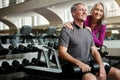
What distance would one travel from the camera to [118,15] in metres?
9.72

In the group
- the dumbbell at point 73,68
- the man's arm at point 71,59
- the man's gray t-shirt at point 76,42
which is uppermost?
the man's gray t-shirt at point 76,42

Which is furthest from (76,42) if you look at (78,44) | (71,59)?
(71,59)

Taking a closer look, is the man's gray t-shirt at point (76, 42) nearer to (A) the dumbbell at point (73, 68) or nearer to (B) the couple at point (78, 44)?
(B) the couple at point (78, 44)

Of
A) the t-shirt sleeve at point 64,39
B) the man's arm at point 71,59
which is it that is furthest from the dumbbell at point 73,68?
the t-shirt sleeve at point 64,39

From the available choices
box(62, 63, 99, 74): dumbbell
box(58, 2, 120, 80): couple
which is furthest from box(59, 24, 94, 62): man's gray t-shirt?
box(62, 63, 99, 74): dumbbell

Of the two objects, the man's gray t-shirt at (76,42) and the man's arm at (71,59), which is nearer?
the man's arm at (71,59)

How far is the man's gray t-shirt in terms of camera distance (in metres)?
1.86

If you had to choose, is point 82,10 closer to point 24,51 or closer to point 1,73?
point 1,73

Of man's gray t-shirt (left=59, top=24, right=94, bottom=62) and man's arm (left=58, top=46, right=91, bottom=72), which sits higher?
man's gray t-shirt (left=59, top=24, right=94, bottom=62)

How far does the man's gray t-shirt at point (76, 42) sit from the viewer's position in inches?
73.2

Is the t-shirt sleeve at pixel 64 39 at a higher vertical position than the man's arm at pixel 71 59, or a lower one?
higher

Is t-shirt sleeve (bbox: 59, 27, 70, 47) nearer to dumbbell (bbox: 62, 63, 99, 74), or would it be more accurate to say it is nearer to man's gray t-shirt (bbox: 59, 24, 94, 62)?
man's gray t-shirt (bbox: 59, 24, 94, 62)

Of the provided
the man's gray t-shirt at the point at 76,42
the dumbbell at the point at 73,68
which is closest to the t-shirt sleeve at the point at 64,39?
the man's gray t-shirt at the point at 76,42

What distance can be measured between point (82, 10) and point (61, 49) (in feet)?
1.15
